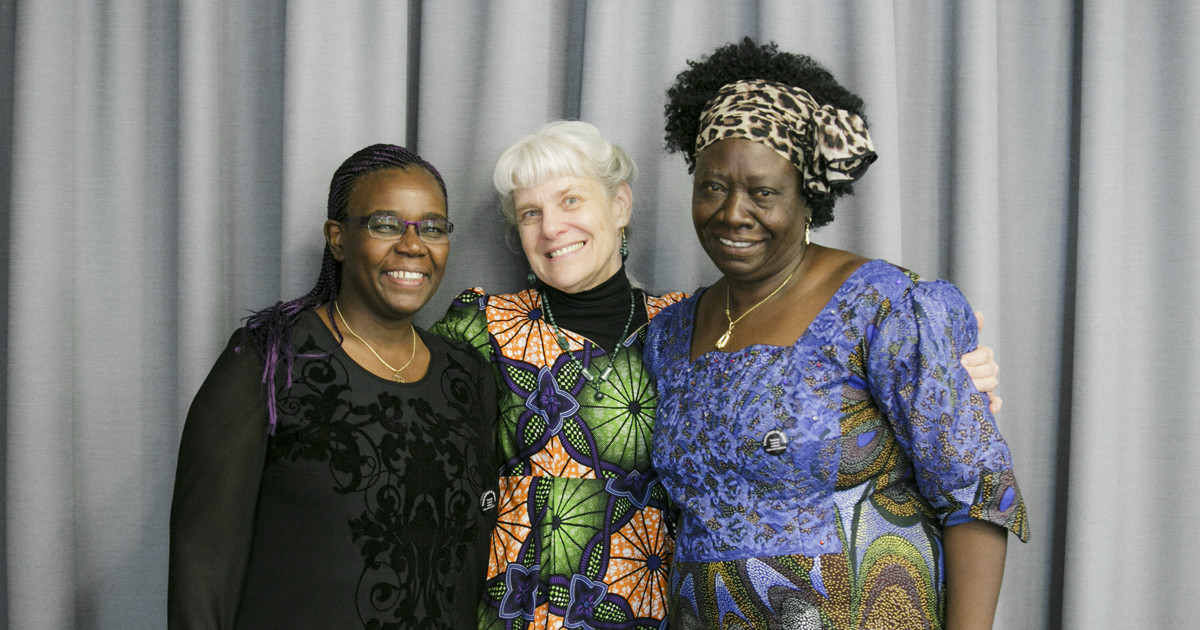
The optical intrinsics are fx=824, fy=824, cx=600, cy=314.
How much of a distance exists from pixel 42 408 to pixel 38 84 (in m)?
0.84

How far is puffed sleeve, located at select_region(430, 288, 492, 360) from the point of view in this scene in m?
1.89

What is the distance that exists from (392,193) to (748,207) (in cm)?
70

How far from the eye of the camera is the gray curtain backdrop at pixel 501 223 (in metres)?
2.12

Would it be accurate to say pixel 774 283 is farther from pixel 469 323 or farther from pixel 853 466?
pixel 469 323

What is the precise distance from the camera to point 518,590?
1787 mm

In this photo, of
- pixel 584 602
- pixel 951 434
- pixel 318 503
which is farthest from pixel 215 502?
pixel 951 434

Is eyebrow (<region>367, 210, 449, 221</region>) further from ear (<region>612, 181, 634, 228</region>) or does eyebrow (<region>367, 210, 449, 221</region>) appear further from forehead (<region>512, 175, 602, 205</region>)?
ear (<region>612, 181, 634, 228</region>)

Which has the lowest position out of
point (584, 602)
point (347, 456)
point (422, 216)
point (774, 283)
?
point (584, 602)

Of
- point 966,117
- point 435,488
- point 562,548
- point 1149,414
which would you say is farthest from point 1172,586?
point 435,488

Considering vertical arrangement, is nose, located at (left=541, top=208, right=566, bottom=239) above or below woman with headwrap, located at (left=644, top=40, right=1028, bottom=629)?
above

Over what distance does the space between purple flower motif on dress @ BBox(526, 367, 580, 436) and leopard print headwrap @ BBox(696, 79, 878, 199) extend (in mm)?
637

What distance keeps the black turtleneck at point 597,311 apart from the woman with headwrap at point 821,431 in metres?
0.45

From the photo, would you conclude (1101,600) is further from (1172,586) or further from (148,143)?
(148,143)

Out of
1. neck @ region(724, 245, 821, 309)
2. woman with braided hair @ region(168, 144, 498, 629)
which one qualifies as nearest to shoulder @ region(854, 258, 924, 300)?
neck @ region(724, 245, 821, 309)
